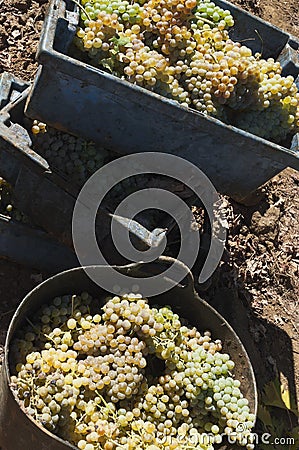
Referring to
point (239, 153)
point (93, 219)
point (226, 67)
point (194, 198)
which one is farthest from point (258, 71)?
point (93, 219)

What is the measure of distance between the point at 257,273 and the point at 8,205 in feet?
5.06

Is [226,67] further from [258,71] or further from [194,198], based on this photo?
[194,198]

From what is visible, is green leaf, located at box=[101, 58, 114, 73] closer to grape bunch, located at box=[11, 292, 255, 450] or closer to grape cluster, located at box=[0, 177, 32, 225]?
grape cluster, located at box=[0, 177, 32, 225]

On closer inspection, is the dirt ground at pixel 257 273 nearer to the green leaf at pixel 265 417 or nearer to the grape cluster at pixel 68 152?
the green leaf at pixel 265 417

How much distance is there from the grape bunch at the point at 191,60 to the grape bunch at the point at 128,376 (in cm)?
98

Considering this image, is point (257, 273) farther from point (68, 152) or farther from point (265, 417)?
point (68, 152)

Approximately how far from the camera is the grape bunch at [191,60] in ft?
9.64

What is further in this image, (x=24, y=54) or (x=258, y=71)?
(x=24, y=54)

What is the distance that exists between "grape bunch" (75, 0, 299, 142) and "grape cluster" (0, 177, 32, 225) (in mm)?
743

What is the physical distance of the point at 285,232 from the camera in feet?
13.9

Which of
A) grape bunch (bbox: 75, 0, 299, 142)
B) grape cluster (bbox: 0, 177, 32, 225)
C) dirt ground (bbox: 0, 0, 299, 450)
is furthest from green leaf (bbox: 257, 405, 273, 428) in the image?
grape cluster (bbox: 0, 177, 32, 225)

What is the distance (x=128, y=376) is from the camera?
2.70 meters

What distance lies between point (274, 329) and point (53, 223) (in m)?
1.49

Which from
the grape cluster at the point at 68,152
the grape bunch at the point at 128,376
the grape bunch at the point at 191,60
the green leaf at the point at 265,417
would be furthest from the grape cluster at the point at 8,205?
the green leaf at the point at 265,417
